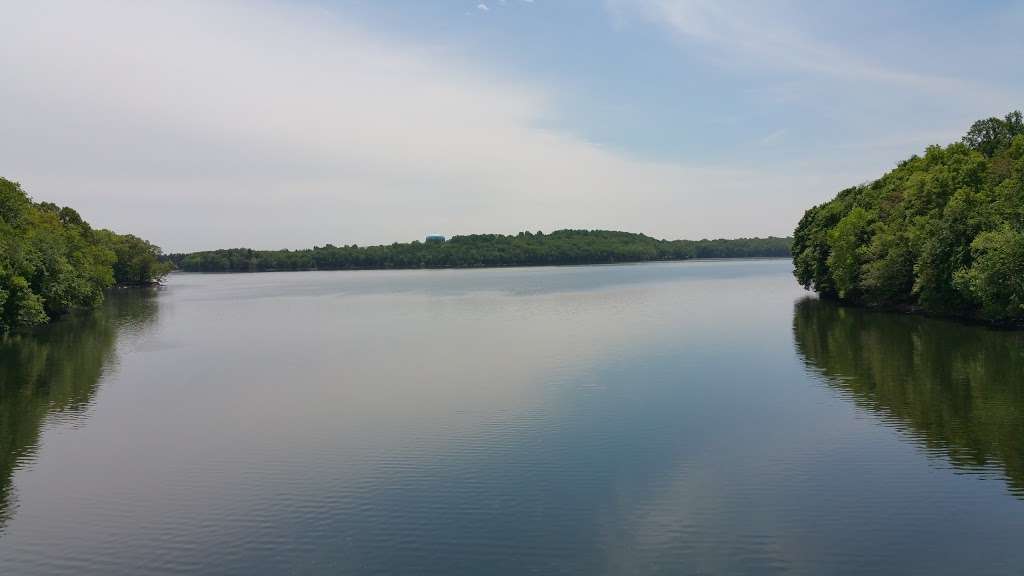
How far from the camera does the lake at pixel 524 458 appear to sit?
1368 centimetres

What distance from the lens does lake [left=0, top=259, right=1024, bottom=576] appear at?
13.7m

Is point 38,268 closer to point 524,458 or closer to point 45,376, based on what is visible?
point 45,376

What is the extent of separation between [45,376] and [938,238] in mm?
48855

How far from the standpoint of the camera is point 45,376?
32688 millimetres

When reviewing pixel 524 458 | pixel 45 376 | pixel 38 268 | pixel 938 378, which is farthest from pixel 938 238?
pixel 38 268

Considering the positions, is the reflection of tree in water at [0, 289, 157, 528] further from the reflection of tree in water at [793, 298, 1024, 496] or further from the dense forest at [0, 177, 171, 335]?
the reflection of tree in water at [793, 298, 1024, 496]

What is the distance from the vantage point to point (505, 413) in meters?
24.1

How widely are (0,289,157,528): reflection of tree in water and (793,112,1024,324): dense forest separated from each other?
41520mm

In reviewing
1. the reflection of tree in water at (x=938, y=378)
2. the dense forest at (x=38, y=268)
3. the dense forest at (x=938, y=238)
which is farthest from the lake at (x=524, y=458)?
the dense forest at (x=38, y=268)

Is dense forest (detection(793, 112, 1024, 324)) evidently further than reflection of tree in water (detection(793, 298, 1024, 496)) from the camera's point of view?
Yes

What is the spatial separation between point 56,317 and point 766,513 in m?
63.9

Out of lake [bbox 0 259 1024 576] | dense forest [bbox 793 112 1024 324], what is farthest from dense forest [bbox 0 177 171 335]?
dense forest [bbox 793 112 1024 324]

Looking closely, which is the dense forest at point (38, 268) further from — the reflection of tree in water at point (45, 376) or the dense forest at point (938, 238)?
the dense forest at point (938, 238)

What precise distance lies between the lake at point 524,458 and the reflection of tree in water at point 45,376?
18 cm
